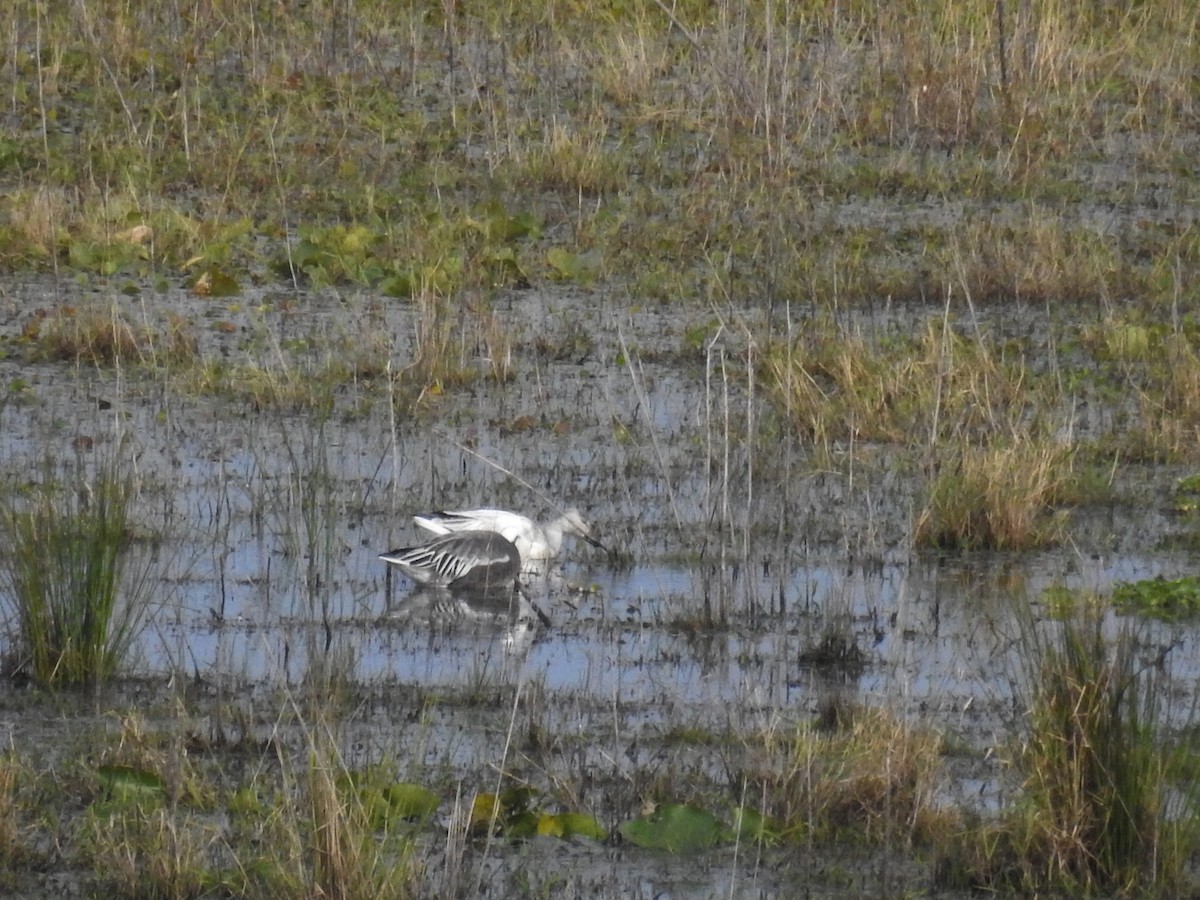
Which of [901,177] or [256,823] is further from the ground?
[901,177]

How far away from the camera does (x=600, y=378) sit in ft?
32.1

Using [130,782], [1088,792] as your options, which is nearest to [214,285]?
[130,782]

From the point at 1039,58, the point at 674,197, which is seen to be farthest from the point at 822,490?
the point at 1039,58

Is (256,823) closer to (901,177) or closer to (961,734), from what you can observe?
(961,734)

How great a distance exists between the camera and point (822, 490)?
8.27 metres

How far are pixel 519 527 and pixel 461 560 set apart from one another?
0.36 metres

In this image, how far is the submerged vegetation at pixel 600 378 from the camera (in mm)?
5062

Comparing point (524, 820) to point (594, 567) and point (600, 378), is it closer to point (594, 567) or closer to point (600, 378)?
point (594, 567)

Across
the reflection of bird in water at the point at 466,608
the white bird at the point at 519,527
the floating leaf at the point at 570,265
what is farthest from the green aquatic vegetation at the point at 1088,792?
the floating leaf at the point at 570,265

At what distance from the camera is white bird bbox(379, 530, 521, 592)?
710 centimetres

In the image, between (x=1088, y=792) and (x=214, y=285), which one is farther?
(x=214, y=285)

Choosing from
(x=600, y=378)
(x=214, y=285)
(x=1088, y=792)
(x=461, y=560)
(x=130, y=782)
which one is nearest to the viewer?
(x=1088, y=792)

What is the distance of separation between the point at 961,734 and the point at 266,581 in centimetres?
243

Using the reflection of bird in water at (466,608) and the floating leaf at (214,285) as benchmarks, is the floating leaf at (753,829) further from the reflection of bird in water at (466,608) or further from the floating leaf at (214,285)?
the floating leaf at (214,285)
